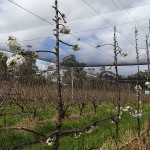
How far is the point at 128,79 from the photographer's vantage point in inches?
747

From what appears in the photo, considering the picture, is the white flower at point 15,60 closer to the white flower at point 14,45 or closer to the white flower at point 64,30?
the white flower at point 14,45

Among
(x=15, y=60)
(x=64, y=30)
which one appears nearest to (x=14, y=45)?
(x=15, y=60)

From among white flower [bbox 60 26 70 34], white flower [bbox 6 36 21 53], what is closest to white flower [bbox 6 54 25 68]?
white flower [bbox 6 36 21 53]

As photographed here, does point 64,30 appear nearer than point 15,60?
No

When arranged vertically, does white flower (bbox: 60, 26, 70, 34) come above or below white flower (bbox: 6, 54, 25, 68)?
above

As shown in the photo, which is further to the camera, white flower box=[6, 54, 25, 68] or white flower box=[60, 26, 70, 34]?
white flower box=[60, 26, 70, 34]

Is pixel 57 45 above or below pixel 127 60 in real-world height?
below

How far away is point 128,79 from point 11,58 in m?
18.8

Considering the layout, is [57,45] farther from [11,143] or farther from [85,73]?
[85,73]

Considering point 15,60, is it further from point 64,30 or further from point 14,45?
point 64,30

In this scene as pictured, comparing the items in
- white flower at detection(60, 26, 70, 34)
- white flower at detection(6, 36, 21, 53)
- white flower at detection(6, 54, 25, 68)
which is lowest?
white flower at detection(6, 54, 25, 68)

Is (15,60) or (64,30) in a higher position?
(64,30)

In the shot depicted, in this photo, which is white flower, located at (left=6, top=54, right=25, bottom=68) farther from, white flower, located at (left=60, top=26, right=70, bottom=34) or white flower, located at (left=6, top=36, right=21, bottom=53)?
white flower, located at (left=60, top=26, right=70, bottom=34)

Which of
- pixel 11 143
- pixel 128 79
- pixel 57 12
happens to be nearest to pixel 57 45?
pixel 57 12
